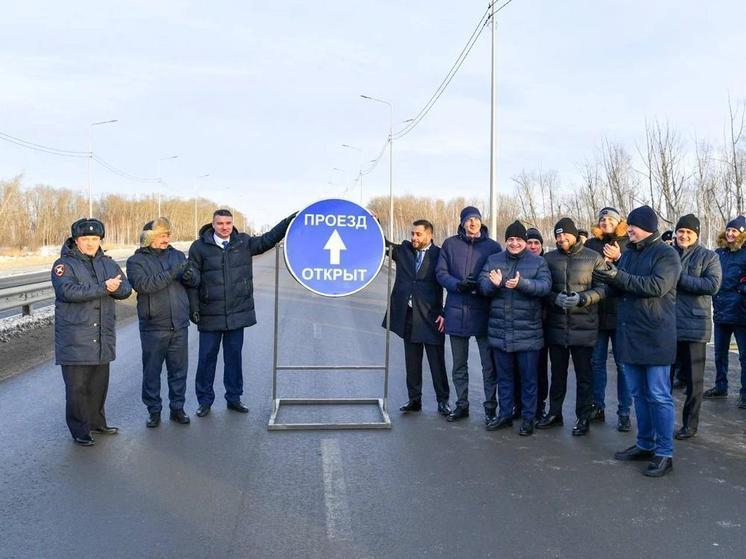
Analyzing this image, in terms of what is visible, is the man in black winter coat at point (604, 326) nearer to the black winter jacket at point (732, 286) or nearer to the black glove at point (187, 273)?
the black winter jacket at point (732, 286)

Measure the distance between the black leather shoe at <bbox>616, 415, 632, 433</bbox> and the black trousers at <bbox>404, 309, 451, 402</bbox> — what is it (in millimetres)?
1697

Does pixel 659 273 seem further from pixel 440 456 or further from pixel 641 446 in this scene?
pixel 440 456

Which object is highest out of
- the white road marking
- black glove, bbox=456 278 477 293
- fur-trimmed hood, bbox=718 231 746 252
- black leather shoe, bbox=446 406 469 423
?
fur-trimmed hood, bbox=718 231 746 252

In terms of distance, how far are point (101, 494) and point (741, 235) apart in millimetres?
6959

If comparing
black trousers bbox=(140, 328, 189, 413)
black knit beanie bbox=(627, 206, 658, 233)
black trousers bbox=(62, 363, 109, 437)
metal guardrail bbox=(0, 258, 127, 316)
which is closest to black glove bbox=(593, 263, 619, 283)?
black knit beanie bbox=(627, 206, 658, 233)

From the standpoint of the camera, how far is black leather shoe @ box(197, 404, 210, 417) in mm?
6488

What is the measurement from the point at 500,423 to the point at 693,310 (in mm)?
2137

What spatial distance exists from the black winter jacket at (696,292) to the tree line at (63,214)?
58142 millimetres

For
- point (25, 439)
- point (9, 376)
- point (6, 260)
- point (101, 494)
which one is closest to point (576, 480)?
point (101, 494)

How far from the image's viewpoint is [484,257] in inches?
255

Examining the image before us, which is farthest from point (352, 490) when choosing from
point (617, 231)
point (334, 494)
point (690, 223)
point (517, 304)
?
point (690, 223)

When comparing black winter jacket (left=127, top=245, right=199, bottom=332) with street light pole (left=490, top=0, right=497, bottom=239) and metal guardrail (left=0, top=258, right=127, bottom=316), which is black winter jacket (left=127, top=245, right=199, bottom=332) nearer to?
metal guardrail (left=0, top=258, right=127, bottom=316)

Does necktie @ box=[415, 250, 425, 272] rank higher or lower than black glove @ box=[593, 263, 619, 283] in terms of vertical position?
higher

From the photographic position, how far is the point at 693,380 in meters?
6.00
